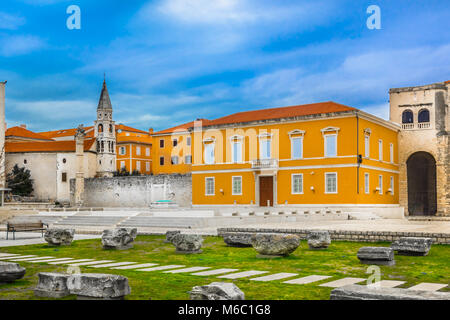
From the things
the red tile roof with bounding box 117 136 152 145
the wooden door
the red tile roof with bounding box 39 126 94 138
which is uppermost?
the red tile roof with bounding box 39 126 94 138

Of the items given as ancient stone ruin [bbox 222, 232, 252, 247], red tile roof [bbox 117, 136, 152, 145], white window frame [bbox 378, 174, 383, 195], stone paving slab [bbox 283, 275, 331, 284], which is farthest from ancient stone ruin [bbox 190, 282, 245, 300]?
red tile roof [bbox 117, 136, 152, 145]

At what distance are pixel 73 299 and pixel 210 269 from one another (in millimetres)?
3538

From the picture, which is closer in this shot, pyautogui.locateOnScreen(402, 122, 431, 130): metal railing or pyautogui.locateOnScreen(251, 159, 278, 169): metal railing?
pyautogui.locateOnScreen(251, 159, 278, 169): metal railing

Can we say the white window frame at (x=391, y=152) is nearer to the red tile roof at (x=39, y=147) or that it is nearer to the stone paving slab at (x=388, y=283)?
the stone paving slab at (x=388, y=283)

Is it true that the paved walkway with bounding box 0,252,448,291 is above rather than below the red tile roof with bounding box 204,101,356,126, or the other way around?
below

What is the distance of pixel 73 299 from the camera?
23.1ft

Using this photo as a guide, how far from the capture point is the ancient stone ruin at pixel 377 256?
1057 centimetres

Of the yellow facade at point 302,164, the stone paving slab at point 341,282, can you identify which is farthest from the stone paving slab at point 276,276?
the yellow facade at point 302,164

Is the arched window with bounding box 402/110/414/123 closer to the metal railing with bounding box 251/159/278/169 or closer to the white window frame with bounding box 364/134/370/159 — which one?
the white window frame with bounding box 364/134/370/159

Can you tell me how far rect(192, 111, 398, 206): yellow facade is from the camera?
34.2 meters

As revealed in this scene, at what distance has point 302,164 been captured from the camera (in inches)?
1427

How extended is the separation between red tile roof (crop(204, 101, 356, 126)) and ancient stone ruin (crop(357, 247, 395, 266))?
24.6 metres

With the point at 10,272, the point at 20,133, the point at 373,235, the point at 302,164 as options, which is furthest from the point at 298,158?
the point at 20,133

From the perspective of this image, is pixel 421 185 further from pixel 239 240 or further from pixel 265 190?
pixel 239 240
